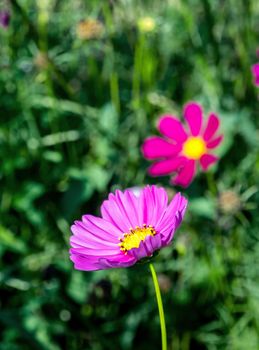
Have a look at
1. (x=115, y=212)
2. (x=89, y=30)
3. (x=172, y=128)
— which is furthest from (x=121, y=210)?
(x=89, y=30)

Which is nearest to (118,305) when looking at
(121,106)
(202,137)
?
(202,137)

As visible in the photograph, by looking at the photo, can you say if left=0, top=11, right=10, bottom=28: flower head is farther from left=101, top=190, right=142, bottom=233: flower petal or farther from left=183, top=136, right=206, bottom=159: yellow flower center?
left=101, top=190, right=142, bottom=233: flower petal

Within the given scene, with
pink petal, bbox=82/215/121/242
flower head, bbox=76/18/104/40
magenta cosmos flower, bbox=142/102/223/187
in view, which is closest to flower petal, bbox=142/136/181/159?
magenta cosmos flower, bbox=142/102/223/187

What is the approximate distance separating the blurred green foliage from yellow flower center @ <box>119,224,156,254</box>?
0.37 metres

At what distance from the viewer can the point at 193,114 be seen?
3.53ft

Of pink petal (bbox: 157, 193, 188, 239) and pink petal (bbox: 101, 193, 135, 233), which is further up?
pink petal (bbox: 101, 193, 135, 233)

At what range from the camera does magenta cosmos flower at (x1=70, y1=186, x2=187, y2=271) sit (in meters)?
0.59

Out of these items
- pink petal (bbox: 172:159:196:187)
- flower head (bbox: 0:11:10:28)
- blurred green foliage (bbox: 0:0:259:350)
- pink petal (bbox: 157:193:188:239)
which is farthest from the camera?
flower head (bbox: 0:11:10:28)

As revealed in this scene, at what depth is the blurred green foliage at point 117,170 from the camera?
43.1 inches

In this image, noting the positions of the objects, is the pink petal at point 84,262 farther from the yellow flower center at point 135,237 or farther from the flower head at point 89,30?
the flower head at point 89,30

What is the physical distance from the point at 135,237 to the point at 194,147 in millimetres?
548

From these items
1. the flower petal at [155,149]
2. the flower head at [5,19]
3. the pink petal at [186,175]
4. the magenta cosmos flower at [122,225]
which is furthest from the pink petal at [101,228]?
the flower head at [5,19]

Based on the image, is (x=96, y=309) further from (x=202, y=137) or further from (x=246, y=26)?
(x=246, y=26)

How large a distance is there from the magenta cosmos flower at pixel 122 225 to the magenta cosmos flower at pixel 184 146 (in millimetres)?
356
